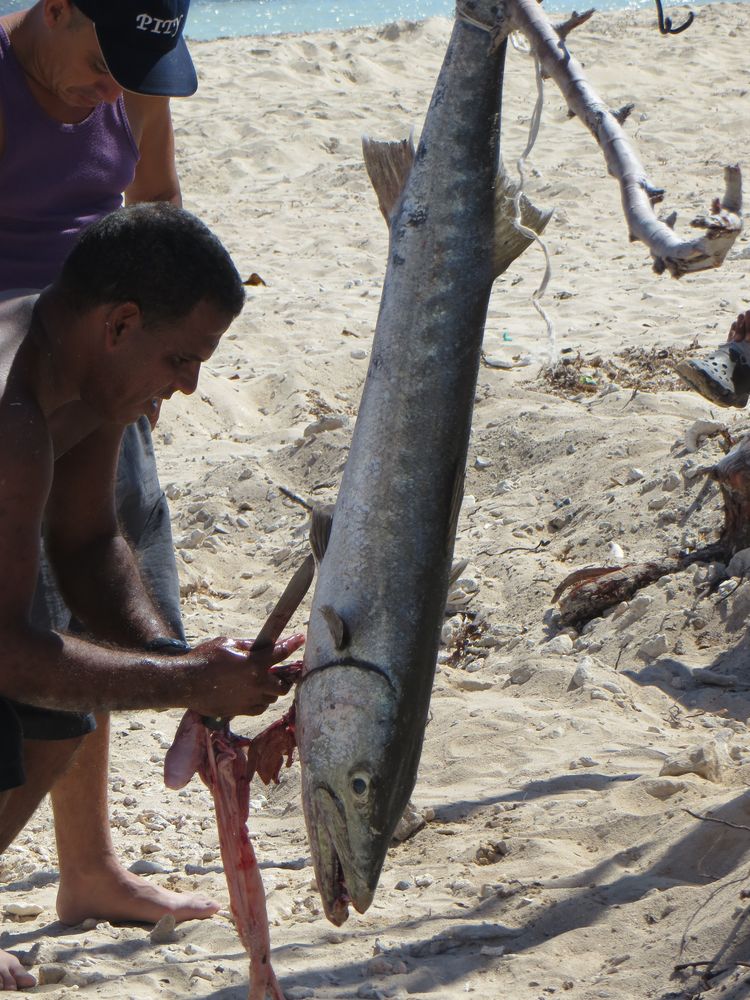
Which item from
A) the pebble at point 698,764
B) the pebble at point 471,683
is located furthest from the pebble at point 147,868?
the pebble at point 698,764

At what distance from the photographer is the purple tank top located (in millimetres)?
3090

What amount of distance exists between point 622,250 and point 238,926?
26.0ft

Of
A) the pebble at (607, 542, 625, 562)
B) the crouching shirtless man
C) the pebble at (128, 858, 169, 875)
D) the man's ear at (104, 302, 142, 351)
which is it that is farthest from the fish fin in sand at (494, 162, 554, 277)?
the pebble at (607, 542, 625, 562)

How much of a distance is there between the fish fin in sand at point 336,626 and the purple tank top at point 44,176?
1.28 m

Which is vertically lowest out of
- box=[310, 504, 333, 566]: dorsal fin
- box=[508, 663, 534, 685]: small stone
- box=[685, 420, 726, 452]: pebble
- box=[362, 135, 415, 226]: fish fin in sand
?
box=[508, 663, 534, 685]: small stone

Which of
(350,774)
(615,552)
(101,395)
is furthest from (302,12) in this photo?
(350,774)

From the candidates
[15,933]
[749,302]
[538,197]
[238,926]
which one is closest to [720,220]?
[238,926]

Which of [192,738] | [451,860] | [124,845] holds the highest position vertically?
[192,738]

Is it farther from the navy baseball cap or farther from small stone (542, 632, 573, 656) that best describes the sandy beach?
the navy baseball cap

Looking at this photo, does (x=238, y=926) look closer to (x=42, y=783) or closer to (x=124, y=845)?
(x=42, y=783)

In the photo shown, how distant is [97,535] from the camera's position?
3.04 meters

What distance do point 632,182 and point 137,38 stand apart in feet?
3.87

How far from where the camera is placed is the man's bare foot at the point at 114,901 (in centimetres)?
343

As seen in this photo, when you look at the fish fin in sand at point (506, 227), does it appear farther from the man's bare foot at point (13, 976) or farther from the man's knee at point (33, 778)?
the man's bare foot at point (13, 976)
